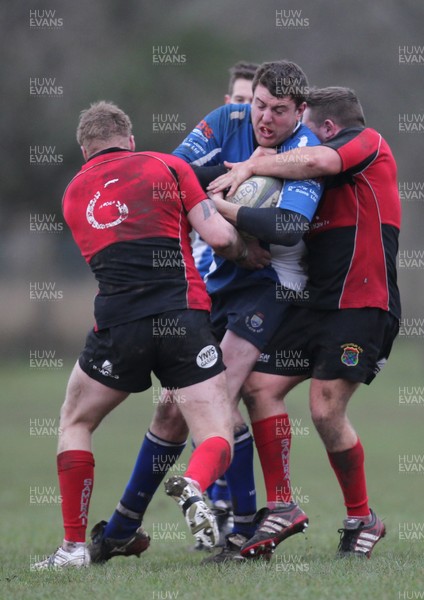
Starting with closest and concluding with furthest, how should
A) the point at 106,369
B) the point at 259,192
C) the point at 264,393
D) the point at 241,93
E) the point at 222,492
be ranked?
the point at 106,369
the point at 259,192
the point at 264,393
the point at 222,492
the point at 241,93

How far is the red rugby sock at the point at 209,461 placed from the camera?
5270 millimetres

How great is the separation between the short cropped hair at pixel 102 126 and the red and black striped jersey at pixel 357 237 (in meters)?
1.23

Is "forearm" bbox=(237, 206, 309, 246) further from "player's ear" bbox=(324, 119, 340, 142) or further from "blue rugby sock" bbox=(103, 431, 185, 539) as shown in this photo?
"blue rugby sock" bbox=(103, 431, 185, 539)

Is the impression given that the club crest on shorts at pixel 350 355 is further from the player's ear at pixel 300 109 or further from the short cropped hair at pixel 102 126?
the short cropped hair at pixel 102 126

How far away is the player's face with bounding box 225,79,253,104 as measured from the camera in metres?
9.12

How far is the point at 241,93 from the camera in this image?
9172 millimetres

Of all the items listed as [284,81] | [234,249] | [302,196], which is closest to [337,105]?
[284,81]

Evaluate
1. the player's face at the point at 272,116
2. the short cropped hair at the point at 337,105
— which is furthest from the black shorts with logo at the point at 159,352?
the short cropped hair at the point at 337,105

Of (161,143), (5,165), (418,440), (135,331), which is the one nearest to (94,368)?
(135,331)

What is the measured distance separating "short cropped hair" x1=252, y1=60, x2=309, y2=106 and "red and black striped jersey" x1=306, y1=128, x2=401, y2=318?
335mm

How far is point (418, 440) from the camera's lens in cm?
1591

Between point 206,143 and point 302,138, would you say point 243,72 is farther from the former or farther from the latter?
point 302,138

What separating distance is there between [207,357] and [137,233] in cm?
75

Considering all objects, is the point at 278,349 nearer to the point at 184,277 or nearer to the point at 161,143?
the point at 184,277
